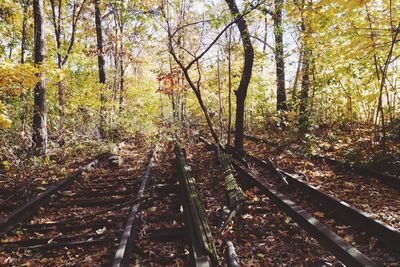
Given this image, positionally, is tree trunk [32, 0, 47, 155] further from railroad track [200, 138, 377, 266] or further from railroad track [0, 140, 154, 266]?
railroad track [200, 138, 377, 266]

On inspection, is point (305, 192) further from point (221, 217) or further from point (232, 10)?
point (232, 10)

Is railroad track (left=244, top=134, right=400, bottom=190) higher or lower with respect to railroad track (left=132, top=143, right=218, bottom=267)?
higher

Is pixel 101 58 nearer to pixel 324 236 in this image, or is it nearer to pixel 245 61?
pixel 245 61

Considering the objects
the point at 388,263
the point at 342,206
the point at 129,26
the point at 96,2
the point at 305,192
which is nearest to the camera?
the point at 388,263

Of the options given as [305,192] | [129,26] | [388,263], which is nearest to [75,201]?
[305,192]

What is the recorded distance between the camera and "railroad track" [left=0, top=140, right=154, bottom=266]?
3.85 metres

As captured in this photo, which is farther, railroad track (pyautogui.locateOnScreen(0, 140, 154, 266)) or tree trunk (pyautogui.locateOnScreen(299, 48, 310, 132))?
tree trunk (pyautogui.locateOnScreen(299, 48, 310, 132))

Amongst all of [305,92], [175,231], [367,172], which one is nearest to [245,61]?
[305,92]

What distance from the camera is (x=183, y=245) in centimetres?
398

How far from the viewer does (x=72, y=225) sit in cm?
484

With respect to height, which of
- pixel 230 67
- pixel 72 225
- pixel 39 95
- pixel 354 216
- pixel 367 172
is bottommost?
pixel 72 225

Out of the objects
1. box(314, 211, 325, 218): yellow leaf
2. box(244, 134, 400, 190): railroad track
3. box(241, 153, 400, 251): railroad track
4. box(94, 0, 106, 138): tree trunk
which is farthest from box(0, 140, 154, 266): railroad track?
box(94, 0, 106, 138): tree trunk

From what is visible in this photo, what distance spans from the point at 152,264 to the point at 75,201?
2.96m

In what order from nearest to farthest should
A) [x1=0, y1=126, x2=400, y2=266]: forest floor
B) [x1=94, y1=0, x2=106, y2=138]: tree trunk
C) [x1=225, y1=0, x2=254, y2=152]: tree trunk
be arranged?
[x1=0, y1=126, x2=400, y2=266]: forest floor, [x1=225, y1=0, x2=254, y2=152]: tree trunk, [x1=94, y1=0, x2=106, y2=138]: tree trunk
